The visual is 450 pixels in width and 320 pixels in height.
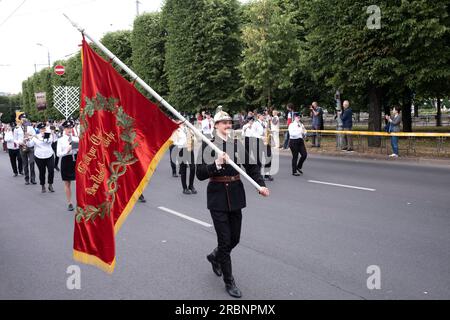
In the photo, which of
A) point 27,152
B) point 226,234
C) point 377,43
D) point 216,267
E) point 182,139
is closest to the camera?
point 226,234

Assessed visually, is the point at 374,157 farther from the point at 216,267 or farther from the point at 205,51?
the point at 205,51

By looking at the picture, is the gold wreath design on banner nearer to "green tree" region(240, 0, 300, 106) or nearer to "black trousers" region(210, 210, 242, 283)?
"black trousers" region(210, 210, 242, 283)

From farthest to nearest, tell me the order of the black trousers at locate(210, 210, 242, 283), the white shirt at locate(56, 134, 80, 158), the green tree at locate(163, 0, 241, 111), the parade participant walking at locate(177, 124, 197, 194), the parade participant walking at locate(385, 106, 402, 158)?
the green tree at locate(163, 0, 241, 111)
the parade participant walking at locate(385, 106, 402, 158)
the parade participant walking at locate(177, 124, 197, 194)
the white shirt at locate(56, 134, 80, 158)
the black trousers at locate(210, 210, 242, 283)

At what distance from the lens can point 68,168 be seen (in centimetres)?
1012

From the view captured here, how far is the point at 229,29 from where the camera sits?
101ft

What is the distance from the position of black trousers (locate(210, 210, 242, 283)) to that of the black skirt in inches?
230

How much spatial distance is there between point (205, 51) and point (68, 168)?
22163 mm

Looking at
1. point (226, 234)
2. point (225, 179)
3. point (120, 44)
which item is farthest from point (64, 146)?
point (120, 44)

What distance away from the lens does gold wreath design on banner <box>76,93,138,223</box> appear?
4414mm

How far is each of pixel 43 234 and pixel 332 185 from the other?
23.3 ft

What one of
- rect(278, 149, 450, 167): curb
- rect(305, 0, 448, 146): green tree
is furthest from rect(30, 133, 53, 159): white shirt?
rect(305, 0, 448, 146): green tree

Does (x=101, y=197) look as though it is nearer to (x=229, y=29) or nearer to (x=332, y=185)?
(x=332, y=185)

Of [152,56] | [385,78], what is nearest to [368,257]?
[385,78]

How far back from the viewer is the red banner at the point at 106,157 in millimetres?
4406
